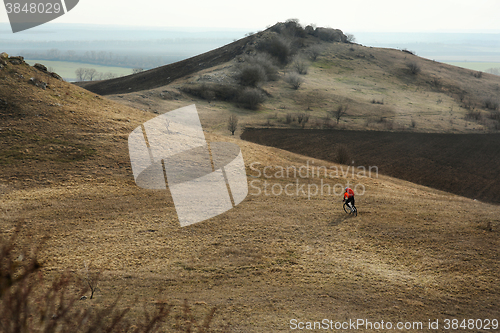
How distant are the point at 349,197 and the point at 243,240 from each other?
237 inches

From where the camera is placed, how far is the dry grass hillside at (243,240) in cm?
1027

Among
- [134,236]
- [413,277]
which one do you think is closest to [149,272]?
[134,236]

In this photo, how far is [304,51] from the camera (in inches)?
3701

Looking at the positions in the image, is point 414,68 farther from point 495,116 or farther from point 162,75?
point 162,75

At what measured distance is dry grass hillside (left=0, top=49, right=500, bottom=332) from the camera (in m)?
10.3

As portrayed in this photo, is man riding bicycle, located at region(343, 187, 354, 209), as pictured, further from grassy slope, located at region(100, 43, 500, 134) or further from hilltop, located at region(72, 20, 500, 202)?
grassy slope, located at region(100, 43, 500, 134)

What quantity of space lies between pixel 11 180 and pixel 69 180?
2974 mm

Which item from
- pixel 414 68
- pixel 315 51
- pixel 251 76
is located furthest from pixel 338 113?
pixel 315 51
